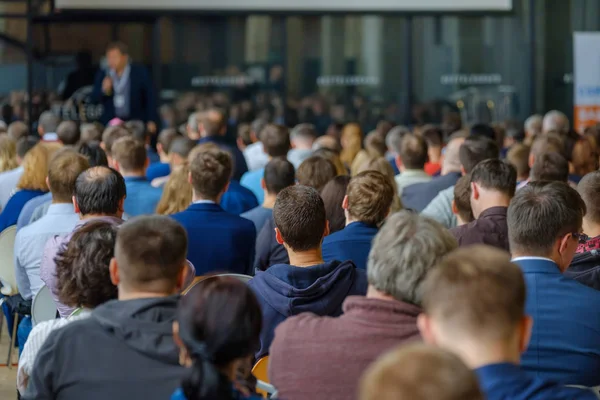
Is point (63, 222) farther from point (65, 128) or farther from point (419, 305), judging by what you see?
point (65, 128)

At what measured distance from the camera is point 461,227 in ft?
16.3

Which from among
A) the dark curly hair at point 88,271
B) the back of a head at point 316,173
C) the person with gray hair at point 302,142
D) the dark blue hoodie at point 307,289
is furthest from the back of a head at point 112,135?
the dark curly hair at point 88,271

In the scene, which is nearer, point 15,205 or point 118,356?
point 118,356

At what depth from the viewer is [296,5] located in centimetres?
1433

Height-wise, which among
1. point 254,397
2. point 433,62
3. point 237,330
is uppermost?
point 433,62

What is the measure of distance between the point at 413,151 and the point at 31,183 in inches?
108

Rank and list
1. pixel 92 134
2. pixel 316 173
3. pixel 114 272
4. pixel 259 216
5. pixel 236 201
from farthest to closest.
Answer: pixel 92 134 < pixel 236 201 < pixel 316 173 < pixel 259 216 < pixel 114 272

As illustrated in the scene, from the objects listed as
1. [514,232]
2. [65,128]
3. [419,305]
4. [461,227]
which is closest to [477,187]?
[461,227]

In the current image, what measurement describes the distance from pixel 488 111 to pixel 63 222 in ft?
35.3

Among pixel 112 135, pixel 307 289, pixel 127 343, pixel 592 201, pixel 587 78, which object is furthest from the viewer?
pixel 587 78

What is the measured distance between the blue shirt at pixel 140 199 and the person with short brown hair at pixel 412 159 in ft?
6.04

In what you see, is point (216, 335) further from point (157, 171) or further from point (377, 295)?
point (157, 171)

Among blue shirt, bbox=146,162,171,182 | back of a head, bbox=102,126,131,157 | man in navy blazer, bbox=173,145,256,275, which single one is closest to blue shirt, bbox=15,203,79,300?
man in navy blazer, bbox=173,145,256,275

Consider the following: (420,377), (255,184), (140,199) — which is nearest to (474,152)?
(255,184)
